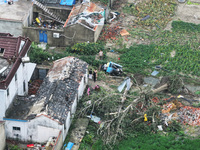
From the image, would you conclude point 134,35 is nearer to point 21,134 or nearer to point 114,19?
point 114,19

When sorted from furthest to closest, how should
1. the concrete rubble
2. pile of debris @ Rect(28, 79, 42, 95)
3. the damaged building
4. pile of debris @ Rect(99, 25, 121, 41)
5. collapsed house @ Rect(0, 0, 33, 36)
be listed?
pile of debris @ Rect(99, 25, 121, 41), the damaged building, collapsed house @ Rect(0, 0, 33, 36), pile of debris @ Rect(28, 79, 42, 95), the concrete rubble

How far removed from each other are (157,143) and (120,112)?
3395 mm

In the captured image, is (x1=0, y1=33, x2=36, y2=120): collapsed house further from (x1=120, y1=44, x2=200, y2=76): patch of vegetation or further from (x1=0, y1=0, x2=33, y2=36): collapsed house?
(x1=120, y1=44, x2=200, y2=76): patch of vegetation

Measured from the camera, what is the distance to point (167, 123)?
28.0 metres

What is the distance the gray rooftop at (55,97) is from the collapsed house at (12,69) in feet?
2.92

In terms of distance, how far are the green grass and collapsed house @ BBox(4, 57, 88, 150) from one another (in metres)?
4.37

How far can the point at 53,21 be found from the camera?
40.3 meters

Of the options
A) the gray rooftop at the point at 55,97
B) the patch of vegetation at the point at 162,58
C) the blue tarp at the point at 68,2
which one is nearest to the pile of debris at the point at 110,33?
the patch of vegetation at the point at 162,58

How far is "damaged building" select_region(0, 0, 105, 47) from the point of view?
121 feet

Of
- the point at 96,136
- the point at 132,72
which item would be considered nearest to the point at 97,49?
the point at 132,72

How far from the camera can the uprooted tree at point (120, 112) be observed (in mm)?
26969

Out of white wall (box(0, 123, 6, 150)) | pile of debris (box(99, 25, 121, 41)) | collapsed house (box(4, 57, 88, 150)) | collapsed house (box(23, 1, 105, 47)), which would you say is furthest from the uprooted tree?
pile of debris (box(99, 25, 121, 41))

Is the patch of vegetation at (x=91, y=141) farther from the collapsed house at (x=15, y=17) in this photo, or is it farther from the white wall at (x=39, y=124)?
the collapsed house at (x=15, y=17)

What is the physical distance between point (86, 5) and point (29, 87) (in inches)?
495
